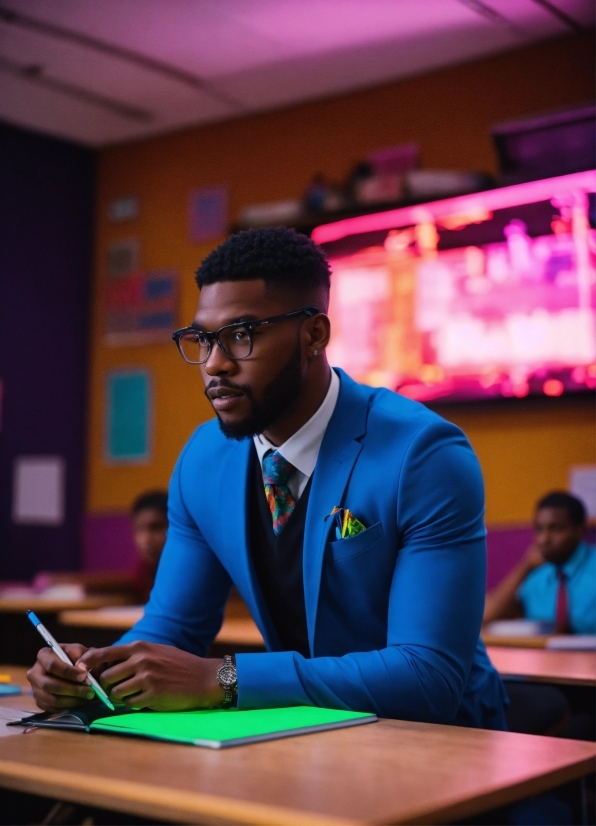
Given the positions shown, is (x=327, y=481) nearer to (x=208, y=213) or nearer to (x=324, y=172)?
(x=324, y=172)

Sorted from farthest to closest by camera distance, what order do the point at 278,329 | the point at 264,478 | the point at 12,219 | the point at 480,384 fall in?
the point at 12,219 → the point at 480,384 → the point at 264,478 → the point at 278,329

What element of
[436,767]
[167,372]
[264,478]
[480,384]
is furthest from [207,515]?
[167,372]

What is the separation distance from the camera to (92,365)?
612 centimetres

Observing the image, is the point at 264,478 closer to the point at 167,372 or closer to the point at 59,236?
the point at 167,372

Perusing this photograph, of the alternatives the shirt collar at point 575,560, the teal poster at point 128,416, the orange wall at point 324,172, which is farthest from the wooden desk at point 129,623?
the teal poster at point 128,416

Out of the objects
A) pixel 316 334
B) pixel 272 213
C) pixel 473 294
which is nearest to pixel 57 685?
pixel 316 334

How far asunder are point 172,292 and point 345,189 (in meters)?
1.26

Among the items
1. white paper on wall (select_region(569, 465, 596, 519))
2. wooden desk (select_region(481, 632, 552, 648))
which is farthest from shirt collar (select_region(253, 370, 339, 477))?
white paper on wall (select_region(569, 465, 596, 519))

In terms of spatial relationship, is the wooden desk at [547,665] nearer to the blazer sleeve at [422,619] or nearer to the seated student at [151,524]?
the blazer sleeve at [422,619]

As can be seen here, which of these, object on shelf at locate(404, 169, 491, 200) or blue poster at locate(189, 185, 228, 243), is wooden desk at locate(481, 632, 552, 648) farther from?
blue poster at locate(189, 185, 228, 243)

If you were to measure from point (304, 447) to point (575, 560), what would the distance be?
257 cm

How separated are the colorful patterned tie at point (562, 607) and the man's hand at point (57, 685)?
2656 mm

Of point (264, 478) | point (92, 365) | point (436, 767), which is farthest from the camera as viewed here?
point (92, 365)

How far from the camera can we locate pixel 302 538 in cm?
169
